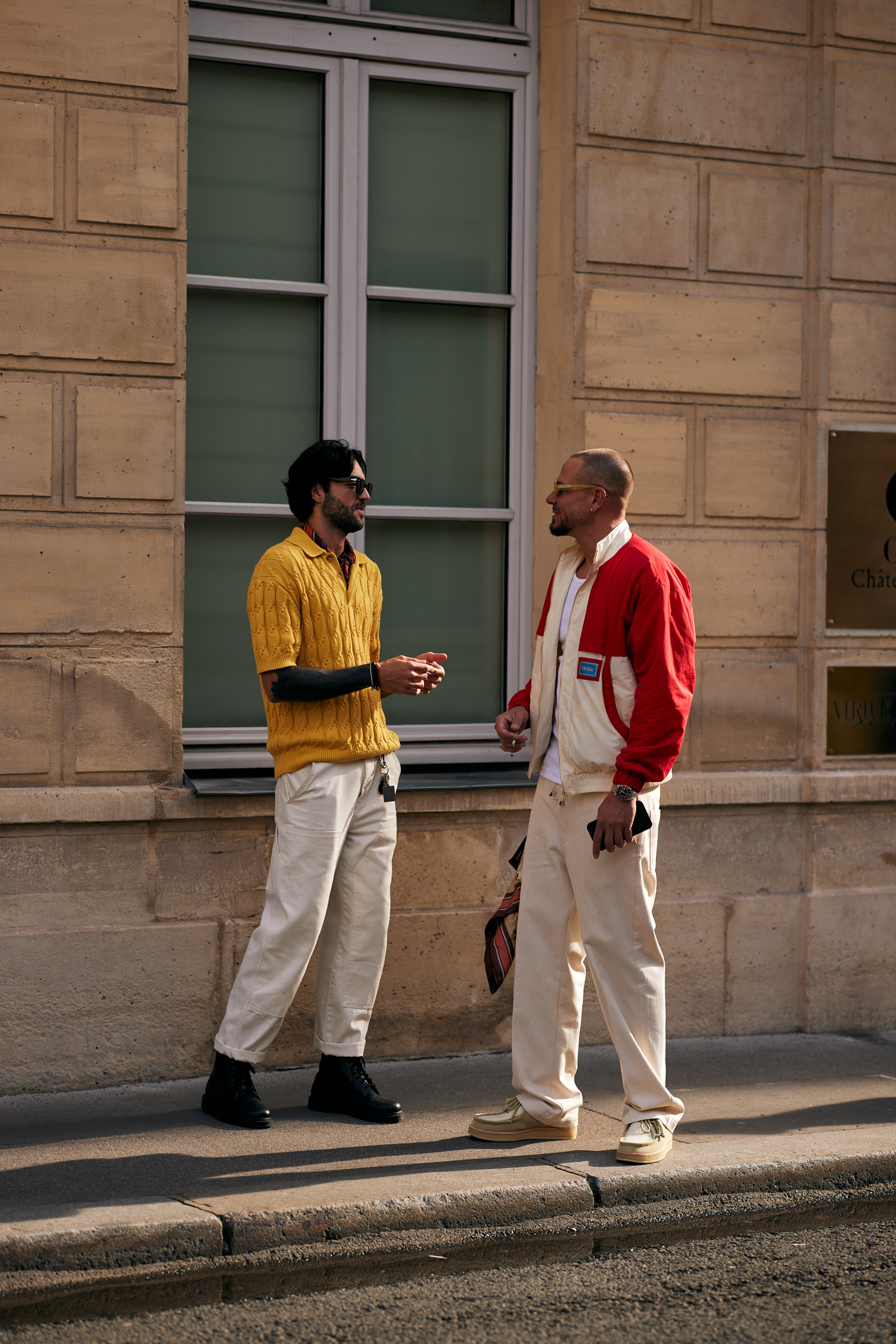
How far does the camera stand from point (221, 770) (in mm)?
6004

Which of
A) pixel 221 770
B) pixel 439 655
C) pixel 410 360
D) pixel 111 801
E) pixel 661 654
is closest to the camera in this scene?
pixel 661 654

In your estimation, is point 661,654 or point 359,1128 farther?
point 359,1128

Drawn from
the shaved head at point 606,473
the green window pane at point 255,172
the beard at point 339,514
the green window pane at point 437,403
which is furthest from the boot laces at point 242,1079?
the green window pane at point 255,172

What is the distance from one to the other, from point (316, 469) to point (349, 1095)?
210cm

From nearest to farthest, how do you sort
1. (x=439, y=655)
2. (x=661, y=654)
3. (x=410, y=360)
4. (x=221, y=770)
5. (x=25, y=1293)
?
(x=25, y=1293), (x=661, y=654), (x=439, y=655), (x=221, y=770), (x=410, y=360)

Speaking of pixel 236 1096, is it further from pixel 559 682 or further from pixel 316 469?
pixel 316 469

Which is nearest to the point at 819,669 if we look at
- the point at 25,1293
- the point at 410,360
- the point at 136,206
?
the point at 410,360

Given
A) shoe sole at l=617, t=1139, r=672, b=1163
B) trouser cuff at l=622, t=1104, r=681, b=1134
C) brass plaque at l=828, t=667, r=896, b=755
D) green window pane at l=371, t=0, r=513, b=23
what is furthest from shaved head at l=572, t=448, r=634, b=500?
green window pane at l=371, t=0, r=513, b=23

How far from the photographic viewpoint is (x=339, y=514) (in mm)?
4977

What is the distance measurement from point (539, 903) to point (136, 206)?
293 cm

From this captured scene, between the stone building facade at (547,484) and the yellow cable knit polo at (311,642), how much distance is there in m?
0.80

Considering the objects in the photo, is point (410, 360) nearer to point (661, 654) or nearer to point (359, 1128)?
point (661, 654)

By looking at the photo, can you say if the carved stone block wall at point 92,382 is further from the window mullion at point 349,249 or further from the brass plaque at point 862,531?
the brass plaque at point 862,531

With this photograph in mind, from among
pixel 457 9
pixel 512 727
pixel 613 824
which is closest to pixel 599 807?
pixel 613 824
